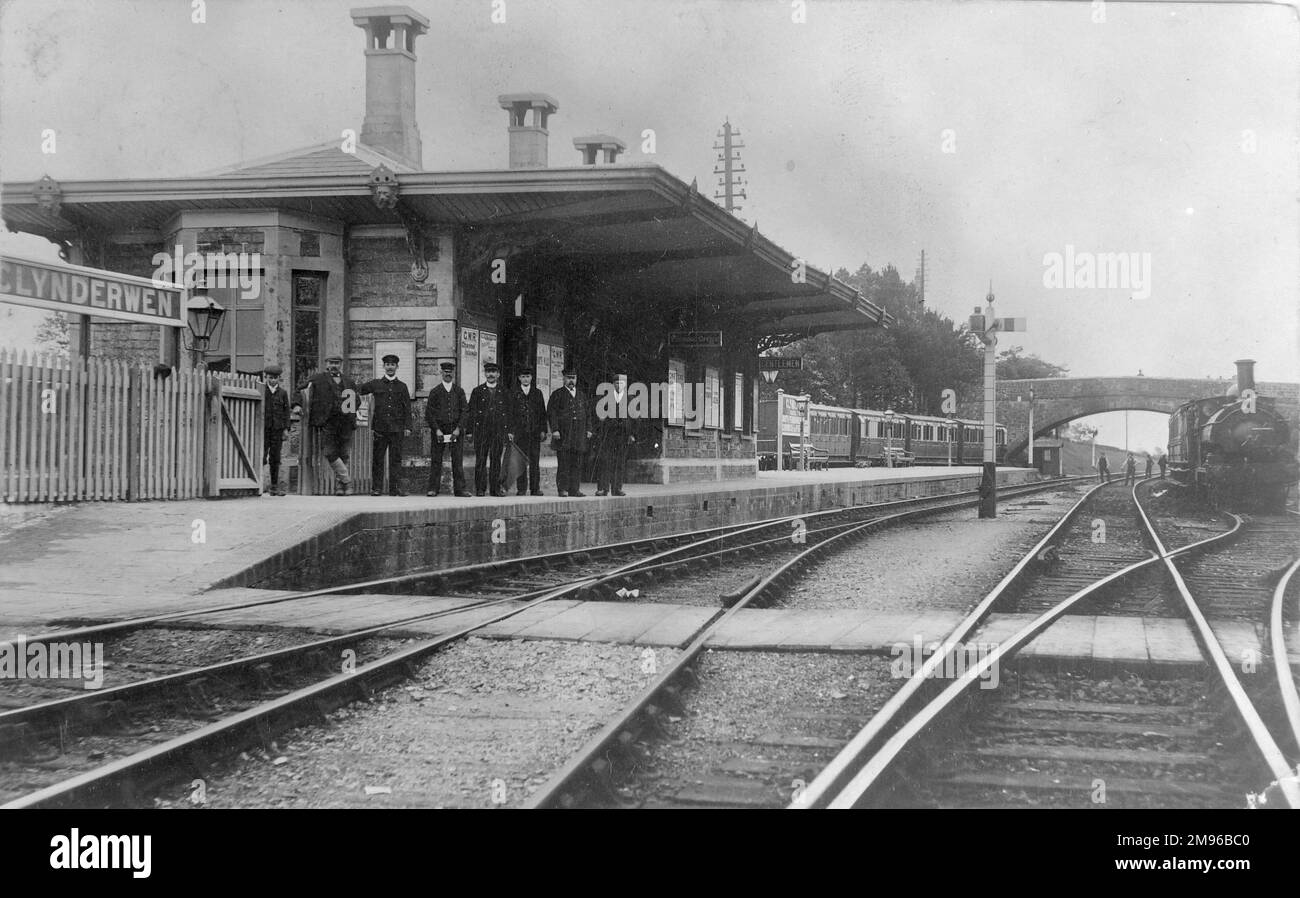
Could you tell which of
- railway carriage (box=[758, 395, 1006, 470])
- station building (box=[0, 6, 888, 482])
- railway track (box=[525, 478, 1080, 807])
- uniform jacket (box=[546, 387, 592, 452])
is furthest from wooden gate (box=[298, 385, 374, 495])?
railway carriage (box=[758, 395, 1006, 470])

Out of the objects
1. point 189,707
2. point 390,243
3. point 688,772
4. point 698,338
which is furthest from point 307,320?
point 688,772

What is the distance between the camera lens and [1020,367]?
275ft

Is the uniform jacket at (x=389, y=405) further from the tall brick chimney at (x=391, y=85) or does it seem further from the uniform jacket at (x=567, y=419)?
the tall brick chimney at (x=391, y=85)

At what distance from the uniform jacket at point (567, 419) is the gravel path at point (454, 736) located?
7.38m

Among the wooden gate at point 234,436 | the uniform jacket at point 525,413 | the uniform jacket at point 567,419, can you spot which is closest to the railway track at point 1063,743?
the uniform jacket at point 525,413

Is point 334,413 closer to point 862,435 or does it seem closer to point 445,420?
point 445,420

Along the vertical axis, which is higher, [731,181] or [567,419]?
[731,181]

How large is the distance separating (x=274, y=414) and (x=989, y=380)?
12.0 m

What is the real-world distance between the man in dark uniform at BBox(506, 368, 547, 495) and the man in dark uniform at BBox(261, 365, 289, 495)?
2527 millimetres

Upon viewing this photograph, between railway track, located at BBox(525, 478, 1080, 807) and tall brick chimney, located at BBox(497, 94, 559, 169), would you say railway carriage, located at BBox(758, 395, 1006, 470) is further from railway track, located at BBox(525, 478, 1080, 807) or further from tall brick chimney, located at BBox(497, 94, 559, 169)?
railway track, located at BBox(525, 478, 1080, 807)

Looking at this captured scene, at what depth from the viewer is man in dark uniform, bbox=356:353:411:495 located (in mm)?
11977

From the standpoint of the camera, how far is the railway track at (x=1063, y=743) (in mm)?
3572

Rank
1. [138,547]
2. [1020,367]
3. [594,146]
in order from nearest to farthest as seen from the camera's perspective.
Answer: [138,547] → [594,146] → [1020,367]

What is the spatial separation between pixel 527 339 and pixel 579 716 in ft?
35.4
